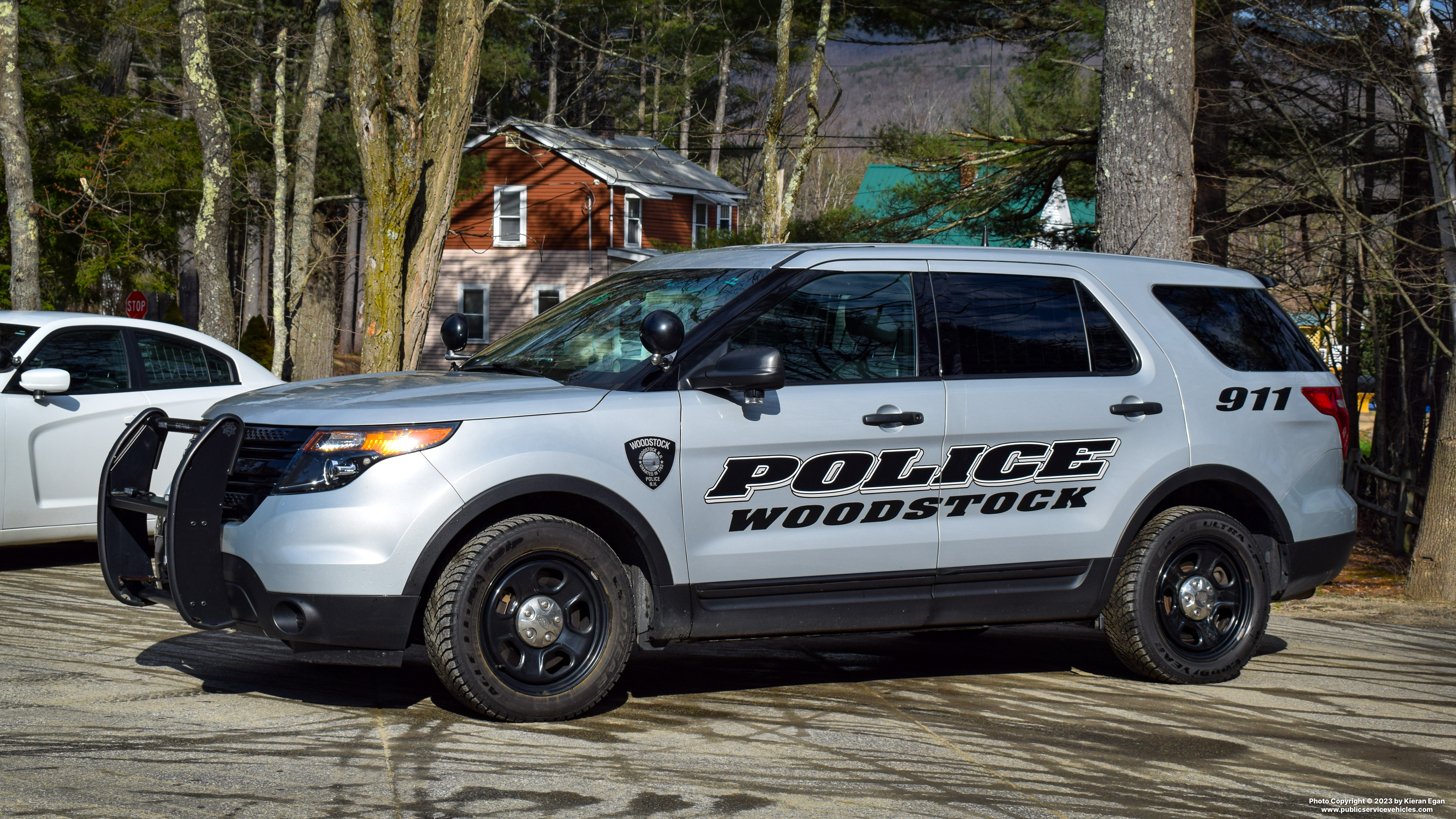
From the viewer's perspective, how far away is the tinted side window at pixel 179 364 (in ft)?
30.0

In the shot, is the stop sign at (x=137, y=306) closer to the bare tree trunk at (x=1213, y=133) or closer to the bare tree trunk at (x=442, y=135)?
the bare tree trunk at (x=442, y=135)

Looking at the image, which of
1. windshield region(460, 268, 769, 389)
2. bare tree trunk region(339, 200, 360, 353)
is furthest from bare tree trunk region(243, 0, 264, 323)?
windshield region(460, 268, 769, 389)

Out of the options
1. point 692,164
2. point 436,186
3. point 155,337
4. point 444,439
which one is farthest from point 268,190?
point 444,439

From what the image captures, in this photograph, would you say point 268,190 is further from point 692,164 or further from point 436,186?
point 436,186

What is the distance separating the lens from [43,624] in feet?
23.2

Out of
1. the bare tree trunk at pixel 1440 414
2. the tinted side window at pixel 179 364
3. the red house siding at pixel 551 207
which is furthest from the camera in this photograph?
the red house siding at pixel 551 207

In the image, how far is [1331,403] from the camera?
6.88 meters

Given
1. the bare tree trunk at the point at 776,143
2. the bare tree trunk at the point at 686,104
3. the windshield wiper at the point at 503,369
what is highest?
the bare tree trunk at the point at 686,104

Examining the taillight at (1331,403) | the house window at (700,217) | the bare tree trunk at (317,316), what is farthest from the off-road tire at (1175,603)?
the house window at (700,217)

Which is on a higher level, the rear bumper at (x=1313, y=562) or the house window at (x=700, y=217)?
the house window at (x=700, y=217)

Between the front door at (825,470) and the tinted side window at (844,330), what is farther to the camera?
the tinted side window at (844,330)

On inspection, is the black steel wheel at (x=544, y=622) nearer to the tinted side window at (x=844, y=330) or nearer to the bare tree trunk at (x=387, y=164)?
the tinted side window at (x=844, y=330)

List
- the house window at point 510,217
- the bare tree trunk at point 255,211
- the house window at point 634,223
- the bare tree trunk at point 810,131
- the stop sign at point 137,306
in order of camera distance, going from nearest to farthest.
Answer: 1. the stop sign at point 137,306
2. the bare tree trunk at point 810,131
3. the bare tree trunk at point 255,211
4. the house window at point 634,223
5. the house window at point 510,217

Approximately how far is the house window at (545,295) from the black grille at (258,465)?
138 feet
